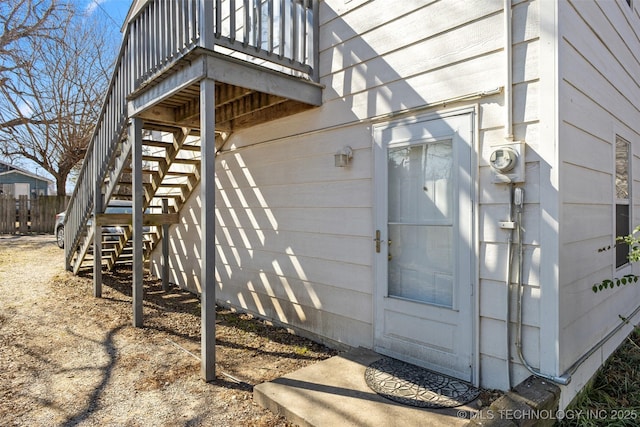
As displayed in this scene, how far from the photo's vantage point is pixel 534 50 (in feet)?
7.72

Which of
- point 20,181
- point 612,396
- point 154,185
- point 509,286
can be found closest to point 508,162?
point 509,286

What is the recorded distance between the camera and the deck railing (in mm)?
3035

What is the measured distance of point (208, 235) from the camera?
2.99 m

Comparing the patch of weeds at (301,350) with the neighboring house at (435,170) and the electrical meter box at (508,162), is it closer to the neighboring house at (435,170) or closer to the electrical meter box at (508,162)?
the neighboring house at (435,170)

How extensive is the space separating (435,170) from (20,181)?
98.9ft

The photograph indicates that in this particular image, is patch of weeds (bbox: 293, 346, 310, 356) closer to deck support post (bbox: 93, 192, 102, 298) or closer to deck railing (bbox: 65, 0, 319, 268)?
deck railing (bbox: 65, 0, 319, 268)

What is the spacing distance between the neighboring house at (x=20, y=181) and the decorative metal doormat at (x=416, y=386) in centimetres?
2669

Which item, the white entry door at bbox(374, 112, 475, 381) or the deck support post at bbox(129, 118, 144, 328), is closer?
the white entry door at bbox(374, 112, 475, 381)

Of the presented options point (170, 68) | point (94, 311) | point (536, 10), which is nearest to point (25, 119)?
point (94, 311)

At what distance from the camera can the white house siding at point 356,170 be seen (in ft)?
8.16

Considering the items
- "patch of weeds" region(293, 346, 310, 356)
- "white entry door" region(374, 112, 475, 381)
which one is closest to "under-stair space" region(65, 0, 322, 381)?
"patch of weeds" region(293, 346, 310, 356)

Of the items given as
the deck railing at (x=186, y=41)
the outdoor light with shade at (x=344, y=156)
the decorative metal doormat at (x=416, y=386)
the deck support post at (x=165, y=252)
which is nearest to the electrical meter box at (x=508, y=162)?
the outdoor light with shade at (x=344, y=156)

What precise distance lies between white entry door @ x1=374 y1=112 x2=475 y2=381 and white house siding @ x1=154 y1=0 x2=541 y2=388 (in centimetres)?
10

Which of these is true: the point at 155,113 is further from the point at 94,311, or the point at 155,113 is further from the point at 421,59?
the point at 421,59
